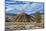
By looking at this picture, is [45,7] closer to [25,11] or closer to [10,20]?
[25,11]

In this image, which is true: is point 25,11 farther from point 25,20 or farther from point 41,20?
point 41,20

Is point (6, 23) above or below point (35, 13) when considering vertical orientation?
below

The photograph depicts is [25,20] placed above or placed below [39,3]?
below

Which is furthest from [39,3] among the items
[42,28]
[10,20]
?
[10,20]

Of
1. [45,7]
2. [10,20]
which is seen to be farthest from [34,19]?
[10,20]

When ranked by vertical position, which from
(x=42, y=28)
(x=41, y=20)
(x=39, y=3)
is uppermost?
(x=39, y=3)

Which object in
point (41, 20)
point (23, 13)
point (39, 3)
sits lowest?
point (41, 20)

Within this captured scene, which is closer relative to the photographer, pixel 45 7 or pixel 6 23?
pixel 6 23
